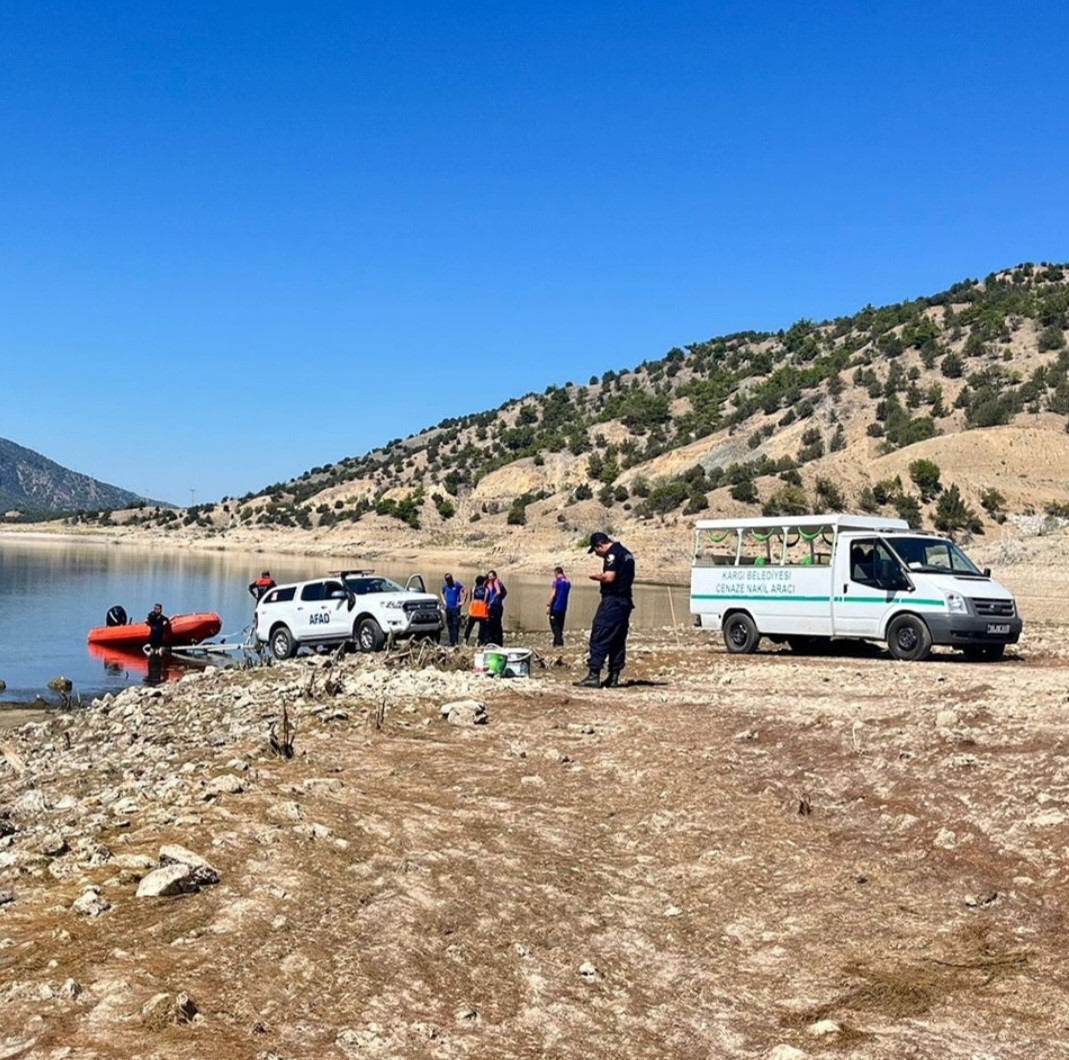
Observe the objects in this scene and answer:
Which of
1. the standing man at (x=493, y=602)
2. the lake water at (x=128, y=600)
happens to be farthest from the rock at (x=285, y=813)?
the lake water at (x=128, y=600)

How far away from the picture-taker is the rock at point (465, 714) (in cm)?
1229

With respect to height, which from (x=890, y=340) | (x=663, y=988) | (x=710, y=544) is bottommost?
(x=663, y=988)

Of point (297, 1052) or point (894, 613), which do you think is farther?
point (894, 613)

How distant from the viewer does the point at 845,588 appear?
64.3 feet

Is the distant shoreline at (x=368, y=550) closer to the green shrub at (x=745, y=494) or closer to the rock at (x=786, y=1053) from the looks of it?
the green shrub at (x=745, y=494)

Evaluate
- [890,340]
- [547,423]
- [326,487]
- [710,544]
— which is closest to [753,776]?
[710,544]

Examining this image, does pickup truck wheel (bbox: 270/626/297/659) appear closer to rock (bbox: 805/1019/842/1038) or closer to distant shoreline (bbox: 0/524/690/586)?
rock (bbox: 805/1019/842/1038)

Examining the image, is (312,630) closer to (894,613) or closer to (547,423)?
(894,613)

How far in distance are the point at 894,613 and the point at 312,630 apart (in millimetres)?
11754

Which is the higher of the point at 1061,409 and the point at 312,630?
the point at 1061,409

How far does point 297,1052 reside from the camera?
15.1ft

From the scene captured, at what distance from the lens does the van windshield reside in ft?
62.7

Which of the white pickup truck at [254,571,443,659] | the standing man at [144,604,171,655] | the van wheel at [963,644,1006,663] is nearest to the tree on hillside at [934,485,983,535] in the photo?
the white pickup truck at [254,571,443,659]

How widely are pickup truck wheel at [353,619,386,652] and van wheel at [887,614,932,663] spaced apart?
976 cm
